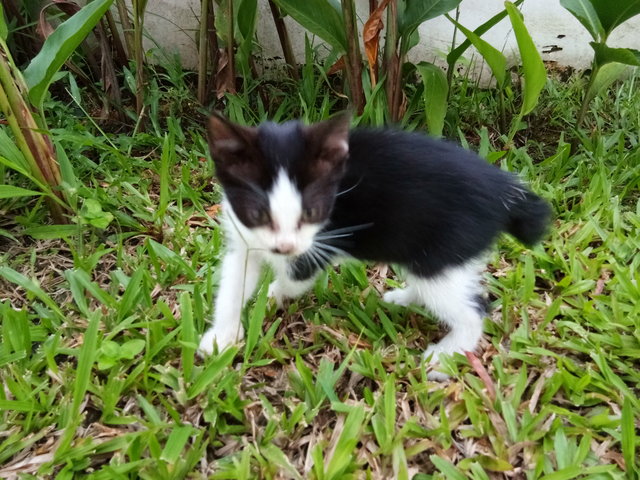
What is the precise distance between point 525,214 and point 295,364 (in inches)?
38.1

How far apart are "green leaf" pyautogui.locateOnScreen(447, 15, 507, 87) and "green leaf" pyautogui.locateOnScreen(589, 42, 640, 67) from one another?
47cm

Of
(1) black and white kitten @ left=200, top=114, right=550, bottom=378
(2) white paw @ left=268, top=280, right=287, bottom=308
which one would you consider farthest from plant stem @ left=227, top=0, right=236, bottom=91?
(2) white paw @ left=268, top=280, right=287, bottom=308

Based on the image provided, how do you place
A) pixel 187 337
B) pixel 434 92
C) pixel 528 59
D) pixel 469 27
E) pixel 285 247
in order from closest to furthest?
pixel 285 247 < pixel 187 337 < pixel 528 59 < pixel 434 92 < pixel 469 27

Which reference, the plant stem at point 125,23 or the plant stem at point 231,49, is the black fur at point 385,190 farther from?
the plant stem at point 125,23

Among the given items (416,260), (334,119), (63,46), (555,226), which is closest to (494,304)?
(416,260)

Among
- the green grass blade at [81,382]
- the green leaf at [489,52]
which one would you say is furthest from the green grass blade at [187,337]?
the green leaf at [489,52]

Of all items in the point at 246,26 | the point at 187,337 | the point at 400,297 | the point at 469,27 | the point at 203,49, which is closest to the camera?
the point at 187,337

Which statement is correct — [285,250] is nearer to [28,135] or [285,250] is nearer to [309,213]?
[309,213]

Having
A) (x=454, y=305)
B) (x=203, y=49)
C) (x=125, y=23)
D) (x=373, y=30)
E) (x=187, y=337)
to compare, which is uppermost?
(x=373, y=30)

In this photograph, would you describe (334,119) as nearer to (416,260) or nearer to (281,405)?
(416,260)

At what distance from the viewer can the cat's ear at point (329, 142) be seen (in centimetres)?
158

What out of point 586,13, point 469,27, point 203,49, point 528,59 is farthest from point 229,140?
point 469,27

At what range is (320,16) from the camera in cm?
269

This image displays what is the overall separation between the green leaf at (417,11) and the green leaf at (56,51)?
4.74ft
